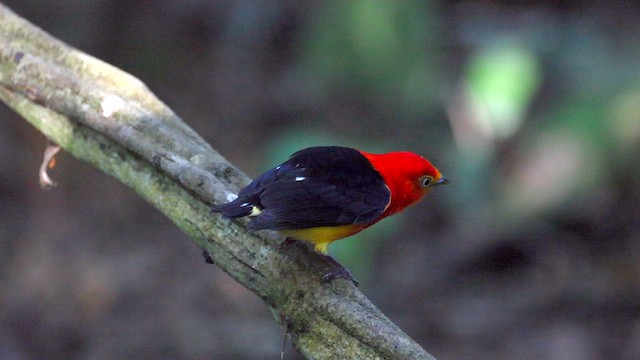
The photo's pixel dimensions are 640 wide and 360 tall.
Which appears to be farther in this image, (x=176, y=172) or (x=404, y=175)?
(x=404, y=175)

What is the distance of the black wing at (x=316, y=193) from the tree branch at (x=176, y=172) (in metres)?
0.11

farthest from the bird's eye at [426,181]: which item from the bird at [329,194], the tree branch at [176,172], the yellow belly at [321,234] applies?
the tree branch at [176,172]

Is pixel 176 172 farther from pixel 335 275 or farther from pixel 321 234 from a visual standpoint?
pixel 335 275

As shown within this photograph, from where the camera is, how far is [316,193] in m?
3.10

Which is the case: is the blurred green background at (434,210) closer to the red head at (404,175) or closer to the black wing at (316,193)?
the red head at (404,175)

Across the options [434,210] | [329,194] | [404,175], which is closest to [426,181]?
[404,175]

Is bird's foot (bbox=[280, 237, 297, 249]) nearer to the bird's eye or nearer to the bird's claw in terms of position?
the bird's claw

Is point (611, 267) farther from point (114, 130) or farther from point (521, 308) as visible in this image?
point (114, 130)

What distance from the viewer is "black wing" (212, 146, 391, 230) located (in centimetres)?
286

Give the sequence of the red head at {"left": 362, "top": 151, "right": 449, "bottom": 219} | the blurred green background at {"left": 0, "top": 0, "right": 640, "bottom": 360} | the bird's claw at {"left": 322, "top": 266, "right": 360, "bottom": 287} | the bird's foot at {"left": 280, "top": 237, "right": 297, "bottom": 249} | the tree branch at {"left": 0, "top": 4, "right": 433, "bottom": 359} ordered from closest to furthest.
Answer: the tree branch at {"left": 0, "top": 4, "right": 433, "bottom": 359} < the bird's claw at {"left": 322, "top": 266, "right": 360, "bottom": 287} < the bird's foot at {"left": 280, "top": 237, "right": 297, "bottom": 249} < the red head at {"left": 362, "top": 151, "right": 449, "bottom": 219} < the blurred green background at {"left": 0, "top": 0, "right": 640, "bottom": 360}

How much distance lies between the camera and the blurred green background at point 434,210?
5367mm

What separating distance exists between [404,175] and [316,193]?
17.5 inches

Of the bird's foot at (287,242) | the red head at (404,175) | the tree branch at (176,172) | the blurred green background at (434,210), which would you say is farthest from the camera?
the blurred green background at (434,210)

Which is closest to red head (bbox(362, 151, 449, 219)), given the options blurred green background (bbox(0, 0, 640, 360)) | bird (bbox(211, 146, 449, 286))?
bird (bbox(211, 146, 449, 286))
